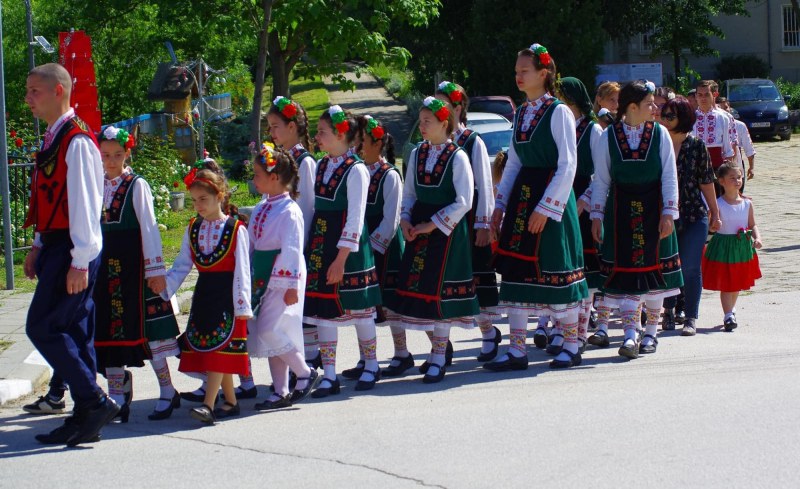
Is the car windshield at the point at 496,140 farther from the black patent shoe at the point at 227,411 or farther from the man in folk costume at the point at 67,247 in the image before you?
the man in folk costume at the point at 67,247

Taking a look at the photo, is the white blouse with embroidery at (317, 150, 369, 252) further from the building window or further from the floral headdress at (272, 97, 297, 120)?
the building window

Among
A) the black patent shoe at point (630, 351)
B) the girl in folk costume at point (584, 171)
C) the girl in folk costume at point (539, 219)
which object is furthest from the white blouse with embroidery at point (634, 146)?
the black patent shoe at point (630, 351)

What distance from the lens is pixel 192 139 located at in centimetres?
2538

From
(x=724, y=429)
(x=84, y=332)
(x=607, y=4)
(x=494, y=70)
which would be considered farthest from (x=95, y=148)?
(x=607, y=4)

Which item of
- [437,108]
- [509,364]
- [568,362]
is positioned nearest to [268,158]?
[437,108]

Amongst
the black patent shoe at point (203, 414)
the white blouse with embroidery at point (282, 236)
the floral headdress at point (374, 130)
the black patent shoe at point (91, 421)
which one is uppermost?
the floral headdress at point (374, 130)

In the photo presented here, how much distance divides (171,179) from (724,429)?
13.3m

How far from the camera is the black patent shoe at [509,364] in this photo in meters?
7.62

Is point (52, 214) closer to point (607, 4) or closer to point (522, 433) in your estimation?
point (522, 433)

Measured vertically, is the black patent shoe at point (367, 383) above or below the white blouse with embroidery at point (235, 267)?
below

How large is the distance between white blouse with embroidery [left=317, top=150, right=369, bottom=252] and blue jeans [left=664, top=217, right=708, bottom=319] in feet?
10.2

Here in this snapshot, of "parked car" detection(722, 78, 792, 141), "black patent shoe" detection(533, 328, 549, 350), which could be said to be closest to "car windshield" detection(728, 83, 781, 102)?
"parked car" detection(722, 78, 792, 141)

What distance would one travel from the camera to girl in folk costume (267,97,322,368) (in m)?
7.26

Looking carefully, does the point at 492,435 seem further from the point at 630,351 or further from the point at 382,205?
the point at 630,351
